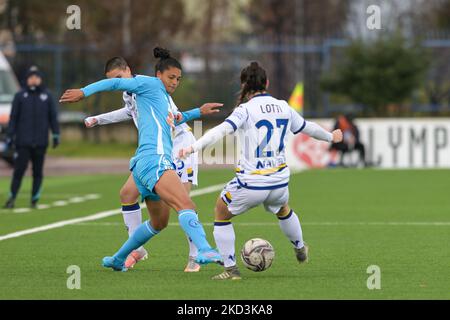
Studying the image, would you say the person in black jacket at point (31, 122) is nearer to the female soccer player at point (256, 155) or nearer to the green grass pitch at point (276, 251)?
the green grass pitch at point (276, 251)

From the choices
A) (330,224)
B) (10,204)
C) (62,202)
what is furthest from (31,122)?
(330,224)

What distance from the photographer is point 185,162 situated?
1303cm

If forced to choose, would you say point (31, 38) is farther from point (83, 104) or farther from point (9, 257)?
point (9, 257)

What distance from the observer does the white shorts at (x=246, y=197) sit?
11.5 metres

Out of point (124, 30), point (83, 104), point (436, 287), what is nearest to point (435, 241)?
point (436, 287)

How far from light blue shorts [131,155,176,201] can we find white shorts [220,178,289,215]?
56cm

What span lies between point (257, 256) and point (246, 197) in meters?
0.61

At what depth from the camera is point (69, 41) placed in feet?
147

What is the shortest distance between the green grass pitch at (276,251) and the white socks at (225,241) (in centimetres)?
22

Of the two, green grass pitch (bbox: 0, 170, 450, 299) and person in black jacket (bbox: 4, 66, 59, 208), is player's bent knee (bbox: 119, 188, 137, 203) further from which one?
person in black jacket (bbox: 4, 66, 59, 208)

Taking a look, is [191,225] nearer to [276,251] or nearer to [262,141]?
[262,141]

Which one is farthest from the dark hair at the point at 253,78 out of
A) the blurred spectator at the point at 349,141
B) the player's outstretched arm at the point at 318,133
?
the blurred spectator at the point at 349,141

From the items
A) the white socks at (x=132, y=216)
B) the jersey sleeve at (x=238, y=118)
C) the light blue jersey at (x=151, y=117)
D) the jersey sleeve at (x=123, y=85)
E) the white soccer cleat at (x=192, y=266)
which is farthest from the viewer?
the white socks at (x=132, y=216)

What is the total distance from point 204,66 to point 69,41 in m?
5.37
